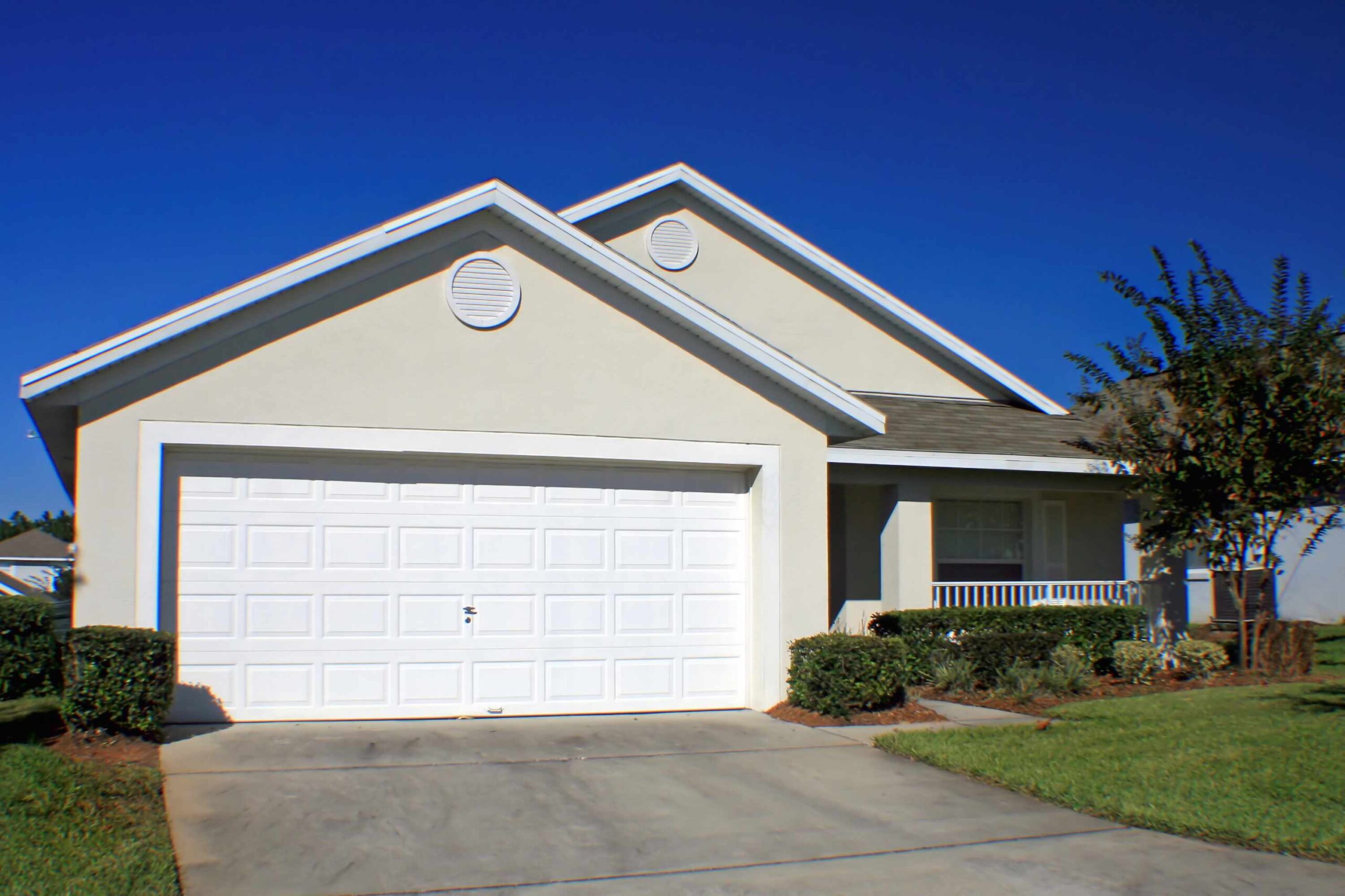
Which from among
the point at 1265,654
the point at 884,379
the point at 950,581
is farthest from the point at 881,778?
the point at 884,379

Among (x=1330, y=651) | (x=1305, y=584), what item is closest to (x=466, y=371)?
(x=1330, y=651)

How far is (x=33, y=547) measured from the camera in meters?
56.3

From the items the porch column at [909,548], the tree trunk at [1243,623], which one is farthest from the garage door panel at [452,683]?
the tree trunk at [1243,623]

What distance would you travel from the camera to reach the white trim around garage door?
1020cm

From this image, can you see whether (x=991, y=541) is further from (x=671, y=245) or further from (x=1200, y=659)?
(x=671, y=245)

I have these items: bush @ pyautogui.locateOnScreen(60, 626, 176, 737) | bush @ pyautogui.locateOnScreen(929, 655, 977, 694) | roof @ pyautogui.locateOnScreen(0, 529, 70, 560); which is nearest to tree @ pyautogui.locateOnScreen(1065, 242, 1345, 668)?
bush @ pyautogui.locateOnScreen(929, 655, 977, 694)

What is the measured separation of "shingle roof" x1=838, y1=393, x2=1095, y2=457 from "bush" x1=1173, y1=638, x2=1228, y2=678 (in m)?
2.87

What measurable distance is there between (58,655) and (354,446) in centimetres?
442

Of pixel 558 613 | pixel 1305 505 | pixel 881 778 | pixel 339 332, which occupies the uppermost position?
pixel 339 332

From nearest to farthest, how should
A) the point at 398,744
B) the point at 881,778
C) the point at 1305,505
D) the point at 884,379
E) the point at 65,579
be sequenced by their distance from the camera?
the point at 881,778
the point at 398,744
the point at 1305,505
the point at 884,379
the point at 65,579

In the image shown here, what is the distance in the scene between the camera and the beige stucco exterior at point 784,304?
17719 mm

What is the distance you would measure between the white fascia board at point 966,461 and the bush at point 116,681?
26.4 feet

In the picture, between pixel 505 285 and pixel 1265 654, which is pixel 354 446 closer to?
pixel 505 285

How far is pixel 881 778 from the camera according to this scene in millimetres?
8945
